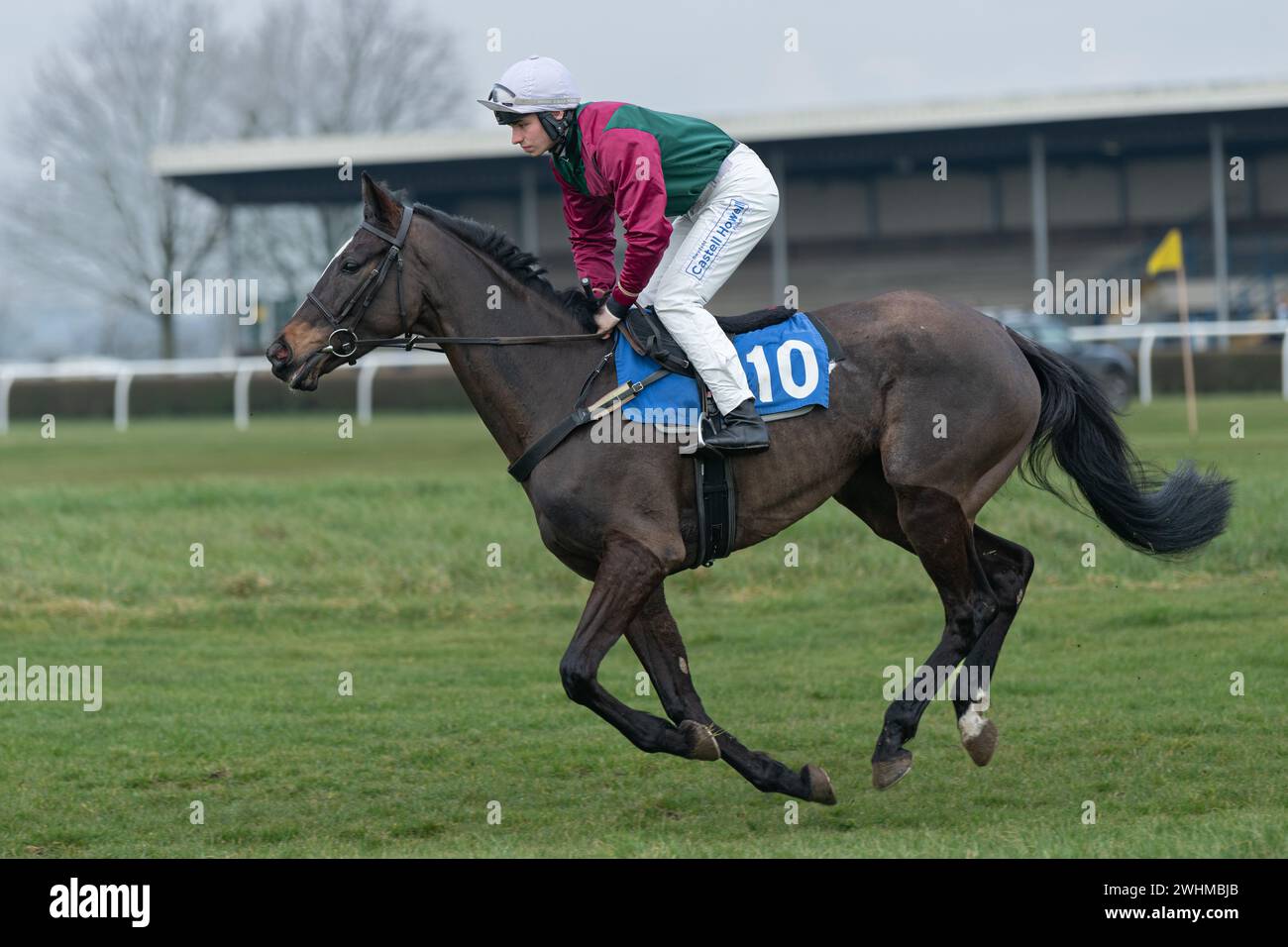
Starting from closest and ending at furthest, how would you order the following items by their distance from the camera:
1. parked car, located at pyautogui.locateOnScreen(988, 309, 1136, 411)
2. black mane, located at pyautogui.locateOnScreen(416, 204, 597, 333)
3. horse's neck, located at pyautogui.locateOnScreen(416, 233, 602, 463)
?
horse's neck, located at pyautogui.locateOnScreen(416, 233, 602, 463) → black mane, located at pyautogui.locateOnScreen(416, 204, 597, 333) → parked car, located at pyautogui.locateOnScreen(988, 309, 1136, 411)

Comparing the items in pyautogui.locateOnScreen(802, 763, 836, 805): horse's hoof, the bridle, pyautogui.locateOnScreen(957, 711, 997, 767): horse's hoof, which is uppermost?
the bridle

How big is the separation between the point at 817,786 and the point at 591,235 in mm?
2063

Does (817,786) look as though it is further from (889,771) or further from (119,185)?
(119,185)

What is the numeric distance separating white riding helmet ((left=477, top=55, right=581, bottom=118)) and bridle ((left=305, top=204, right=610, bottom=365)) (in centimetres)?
46

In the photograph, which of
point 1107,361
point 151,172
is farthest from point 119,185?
point 1107,361

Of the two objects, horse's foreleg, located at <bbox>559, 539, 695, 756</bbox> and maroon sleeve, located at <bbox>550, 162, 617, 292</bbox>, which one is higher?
maroon sleeve, located at <bbox>550, 162, 617, 292</bbox>

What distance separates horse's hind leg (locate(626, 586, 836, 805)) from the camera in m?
5.16

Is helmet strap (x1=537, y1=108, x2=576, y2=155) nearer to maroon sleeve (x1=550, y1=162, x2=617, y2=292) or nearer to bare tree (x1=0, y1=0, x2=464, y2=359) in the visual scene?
maroon sleeve (x1=550, y1=162, x2=617, y2=292)

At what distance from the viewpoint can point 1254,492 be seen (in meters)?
10.8

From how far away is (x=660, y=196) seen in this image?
5.00m

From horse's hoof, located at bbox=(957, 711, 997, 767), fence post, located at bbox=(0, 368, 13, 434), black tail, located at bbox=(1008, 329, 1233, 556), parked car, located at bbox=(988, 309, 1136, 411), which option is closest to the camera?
horse's hoof, located at bbox=(957, 711, 997, 767)

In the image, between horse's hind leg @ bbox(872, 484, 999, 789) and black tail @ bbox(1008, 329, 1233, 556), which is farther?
black tail @ bbox(1008, 329, 1233, 556)

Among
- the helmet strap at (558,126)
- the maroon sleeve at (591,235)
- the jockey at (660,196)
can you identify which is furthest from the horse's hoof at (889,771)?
the helmet strap at (558,126)

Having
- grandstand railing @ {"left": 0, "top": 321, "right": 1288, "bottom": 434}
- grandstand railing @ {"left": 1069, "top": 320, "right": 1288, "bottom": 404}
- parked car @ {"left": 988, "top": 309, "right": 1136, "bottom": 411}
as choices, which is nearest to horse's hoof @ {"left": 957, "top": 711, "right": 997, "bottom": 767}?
grandstand railing @ {"left": 0, "top": 321, "right": 1288, "bottom": 434}
